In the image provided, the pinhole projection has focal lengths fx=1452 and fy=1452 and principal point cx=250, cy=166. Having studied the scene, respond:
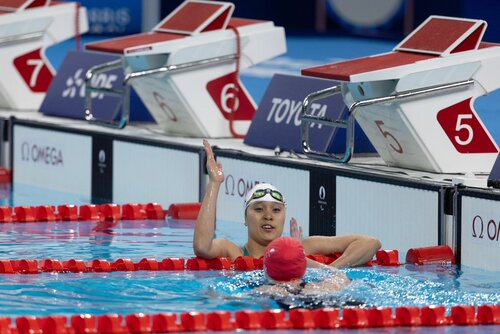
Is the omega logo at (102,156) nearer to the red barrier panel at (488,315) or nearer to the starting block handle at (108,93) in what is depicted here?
the starting block handle at (108,93)

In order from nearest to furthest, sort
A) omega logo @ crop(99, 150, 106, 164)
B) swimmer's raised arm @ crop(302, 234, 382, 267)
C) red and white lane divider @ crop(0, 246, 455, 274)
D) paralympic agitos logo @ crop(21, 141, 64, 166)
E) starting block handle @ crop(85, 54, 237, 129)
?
1. red and white lane divider @ crop(0, 246, 455, 274)
2. swimmer's raised arm @ crop(302, 234, 382, 267)
3. starting block handle @ crop(85, 54, 237, 129)
4. omega logo @ crop(99, 150, 106, 164)
5. paralympic agitos logo @ crop(21, 141, 64, 166)

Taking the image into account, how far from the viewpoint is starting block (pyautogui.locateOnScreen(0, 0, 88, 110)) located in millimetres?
12266

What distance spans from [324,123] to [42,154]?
10.7 ft

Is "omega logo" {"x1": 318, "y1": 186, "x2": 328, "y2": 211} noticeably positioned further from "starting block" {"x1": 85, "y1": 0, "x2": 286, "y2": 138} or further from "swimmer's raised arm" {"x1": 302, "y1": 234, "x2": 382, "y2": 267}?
"starting block" {"x1": 85, "y1": 0, "x2": 286, "y2": 138}

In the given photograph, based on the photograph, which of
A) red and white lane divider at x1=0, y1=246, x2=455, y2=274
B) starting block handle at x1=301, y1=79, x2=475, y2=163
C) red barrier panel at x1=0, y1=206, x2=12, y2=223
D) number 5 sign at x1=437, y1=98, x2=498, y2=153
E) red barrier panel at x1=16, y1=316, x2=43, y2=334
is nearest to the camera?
red barrier panel at x1=16, y1=316, x2=43, y2=334

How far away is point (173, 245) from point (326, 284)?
6.91 feet

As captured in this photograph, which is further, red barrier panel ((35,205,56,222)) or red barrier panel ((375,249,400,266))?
red barrier panel ((35,205,56,222))

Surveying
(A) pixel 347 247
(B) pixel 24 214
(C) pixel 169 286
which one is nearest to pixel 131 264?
(C) pixel 169 286

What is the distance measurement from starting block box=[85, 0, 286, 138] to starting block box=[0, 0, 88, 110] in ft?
5.17

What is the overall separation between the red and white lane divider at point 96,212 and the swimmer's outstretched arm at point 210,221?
2.05 m

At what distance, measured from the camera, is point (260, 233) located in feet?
24.1

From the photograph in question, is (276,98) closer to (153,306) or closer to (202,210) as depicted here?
(202,210)

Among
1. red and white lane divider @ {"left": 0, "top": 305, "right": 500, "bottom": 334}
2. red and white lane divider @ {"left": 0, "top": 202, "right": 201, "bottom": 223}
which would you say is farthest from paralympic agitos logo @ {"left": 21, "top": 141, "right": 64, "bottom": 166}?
red and white lane divider @ {"left": 0, "top": 305, "right": 500, "bottom": 334}

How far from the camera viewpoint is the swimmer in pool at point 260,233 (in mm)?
7277
